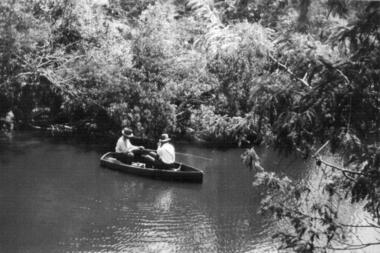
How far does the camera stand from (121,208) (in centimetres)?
1328

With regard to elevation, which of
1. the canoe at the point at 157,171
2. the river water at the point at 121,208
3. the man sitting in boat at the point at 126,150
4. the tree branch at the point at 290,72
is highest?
the tree branch at the point at 290,72

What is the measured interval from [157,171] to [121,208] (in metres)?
2.71

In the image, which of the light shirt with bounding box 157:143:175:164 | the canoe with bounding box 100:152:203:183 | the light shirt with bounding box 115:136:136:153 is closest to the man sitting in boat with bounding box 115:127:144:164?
the light shirt with bounding box 115:136:136:153

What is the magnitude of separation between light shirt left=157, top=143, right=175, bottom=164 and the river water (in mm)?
691

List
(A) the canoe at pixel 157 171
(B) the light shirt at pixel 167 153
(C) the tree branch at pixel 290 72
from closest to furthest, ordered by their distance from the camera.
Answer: (C) the tree branch at pixel 290 72 → (A) the canoe at pixel 157 171 → (B) the light shirt at pixel 167 153

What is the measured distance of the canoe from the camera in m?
15.3

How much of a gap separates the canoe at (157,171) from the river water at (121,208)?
174 mm

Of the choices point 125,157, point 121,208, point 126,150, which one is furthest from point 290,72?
point 126,150

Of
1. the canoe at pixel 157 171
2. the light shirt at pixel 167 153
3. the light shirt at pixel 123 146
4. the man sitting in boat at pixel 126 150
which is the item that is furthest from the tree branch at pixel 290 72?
the light shirt at pixel 123 146

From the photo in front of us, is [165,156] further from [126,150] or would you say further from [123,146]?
[123,146]

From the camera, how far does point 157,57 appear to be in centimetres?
2030

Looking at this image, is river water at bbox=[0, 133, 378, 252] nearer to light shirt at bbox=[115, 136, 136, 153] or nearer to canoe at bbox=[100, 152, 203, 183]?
canoe at bbox=[100, 152, 203, 183]

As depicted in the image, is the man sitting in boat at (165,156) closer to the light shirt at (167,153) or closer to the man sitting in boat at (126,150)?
the light shirt at (167,153)

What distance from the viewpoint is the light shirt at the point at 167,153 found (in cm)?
1577
